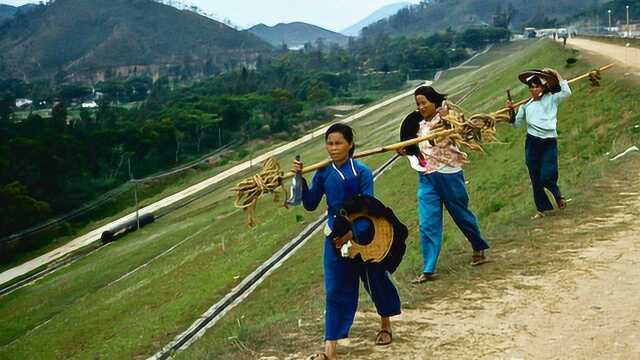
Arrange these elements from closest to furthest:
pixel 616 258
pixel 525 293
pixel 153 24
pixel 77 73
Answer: pixel 525 293, pixel 616 258, pixel 77 73, pixel 153 24

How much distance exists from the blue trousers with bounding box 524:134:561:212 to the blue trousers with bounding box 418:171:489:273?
195 centimetres

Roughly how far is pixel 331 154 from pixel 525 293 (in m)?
2.39

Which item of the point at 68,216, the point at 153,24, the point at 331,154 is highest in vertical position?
the point at 153,24

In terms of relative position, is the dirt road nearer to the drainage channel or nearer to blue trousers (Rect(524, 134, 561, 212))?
the drainage channel

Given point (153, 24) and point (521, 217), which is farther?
point (153, 24)

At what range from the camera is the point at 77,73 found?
157250 mm

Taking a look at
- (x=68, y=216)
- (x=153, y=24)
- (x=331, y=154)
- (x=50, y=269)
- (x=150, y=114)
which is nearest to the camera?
(x=331, y=154)

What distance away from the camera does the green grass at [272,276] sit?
704 centimetres

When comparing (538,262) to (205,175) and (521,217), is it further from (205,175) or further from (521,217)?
(205,175)

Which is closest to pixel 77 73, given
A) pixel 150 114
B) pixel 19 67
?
pixel 19 67

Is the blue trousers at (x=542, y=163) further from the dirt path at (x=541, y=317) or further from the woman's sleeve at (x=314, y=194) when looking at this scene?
the woman's sleeve at (x=314, y=194)

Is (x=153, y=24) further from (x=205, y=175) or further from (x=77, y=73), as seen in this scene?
(x=205, y=175)

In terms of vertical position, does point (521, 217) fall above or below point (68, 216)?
above

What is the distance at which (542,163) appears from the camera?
28.2 ft
